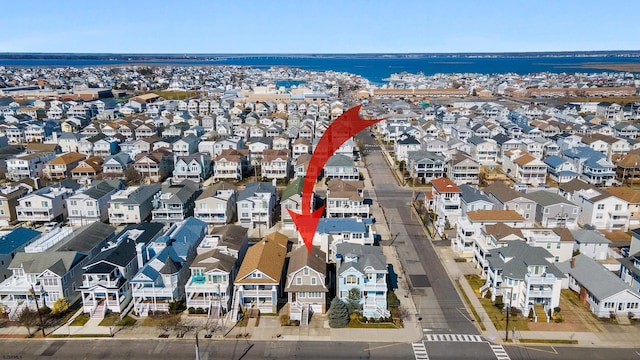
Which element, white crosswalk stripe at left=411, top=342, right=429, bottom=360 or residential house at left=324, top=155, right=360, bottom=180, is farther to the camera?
residential house at left=324, top=155, right=360, bottom=180

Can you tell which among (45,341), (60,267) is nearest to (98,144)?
(60,267)

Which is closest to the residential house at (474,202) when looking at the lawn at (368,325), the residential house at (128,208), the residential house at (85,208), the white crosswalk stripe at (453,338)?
the white crosswalk stripe at (453,338)

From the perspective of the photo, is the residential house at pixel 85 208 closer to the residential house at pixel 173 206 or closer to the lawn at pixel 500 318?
the residential house at pixel 173 206

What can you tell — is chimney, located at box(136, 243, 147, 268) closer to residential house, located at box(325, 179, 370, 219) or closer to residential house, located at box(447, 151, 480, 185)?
residential house, located at box(325, 179, 370, 219)

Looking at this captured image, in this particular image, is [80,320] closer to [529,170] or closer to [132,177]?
[132,177]

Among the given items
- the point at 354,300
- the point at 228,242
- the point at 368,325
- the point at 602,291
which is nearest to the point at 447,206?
the point at 602,291

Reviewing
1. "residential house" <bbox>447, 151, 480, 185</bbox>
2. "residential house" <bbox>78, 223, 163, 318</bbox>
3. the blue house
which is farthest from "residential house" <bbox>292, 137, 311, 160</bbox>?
"residential house" <bbox>78, 223, 163, 318</bbox>
